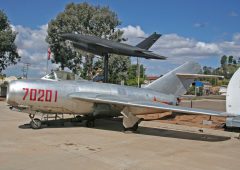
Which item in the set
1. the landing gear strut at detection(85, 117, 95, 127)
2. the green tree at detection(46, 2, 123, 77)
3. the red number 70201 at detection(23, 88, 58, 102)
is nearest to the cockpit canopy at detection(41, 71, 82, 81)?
the red number 70201 at detection(23, 88, 58, 102)

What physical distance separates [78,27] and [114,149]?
30.4 metres

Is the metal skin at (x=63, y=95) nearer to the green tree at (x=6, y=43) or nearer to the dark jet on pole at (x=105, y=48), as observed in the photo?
the dark jet on pole at (x=105, y=48)

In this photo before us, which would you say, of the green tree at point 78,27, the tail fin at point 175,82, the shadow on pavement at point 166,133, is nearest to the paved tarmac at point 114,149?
the shadow on pavement at point 166,133

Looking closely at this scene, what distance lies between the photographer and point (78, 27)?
38031 mm

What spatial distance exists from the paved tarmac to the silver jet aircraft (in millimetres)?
821

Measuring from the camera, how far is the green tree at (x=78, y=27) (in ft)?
124

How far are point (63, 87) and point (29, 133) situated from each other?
2494mm

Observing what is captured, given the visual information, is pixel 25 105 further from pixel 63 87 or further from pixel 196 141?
pixel 196 141

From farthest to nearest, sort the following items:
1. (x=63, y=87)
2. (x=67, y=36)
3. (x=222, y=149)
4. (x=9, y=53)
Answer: (x=9, y=53)
(x=67, y=36)
(x=63, y=87)
(x=222, y=149)

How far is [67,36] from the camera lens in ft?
77.5

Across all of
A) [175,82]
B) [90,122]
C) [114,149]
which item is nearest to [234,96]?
[175,82]

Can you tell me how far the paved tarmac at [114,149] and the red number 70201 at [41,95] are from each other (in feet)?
3.98

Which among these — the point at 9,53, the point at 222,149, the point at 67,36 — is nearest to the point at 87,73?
the point at 9,53

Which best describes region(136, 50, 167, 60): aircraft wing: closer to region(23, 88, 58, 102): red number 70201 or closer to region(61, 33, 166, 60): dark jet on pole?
region(61, 33, 166, 60): dark jet on pole
